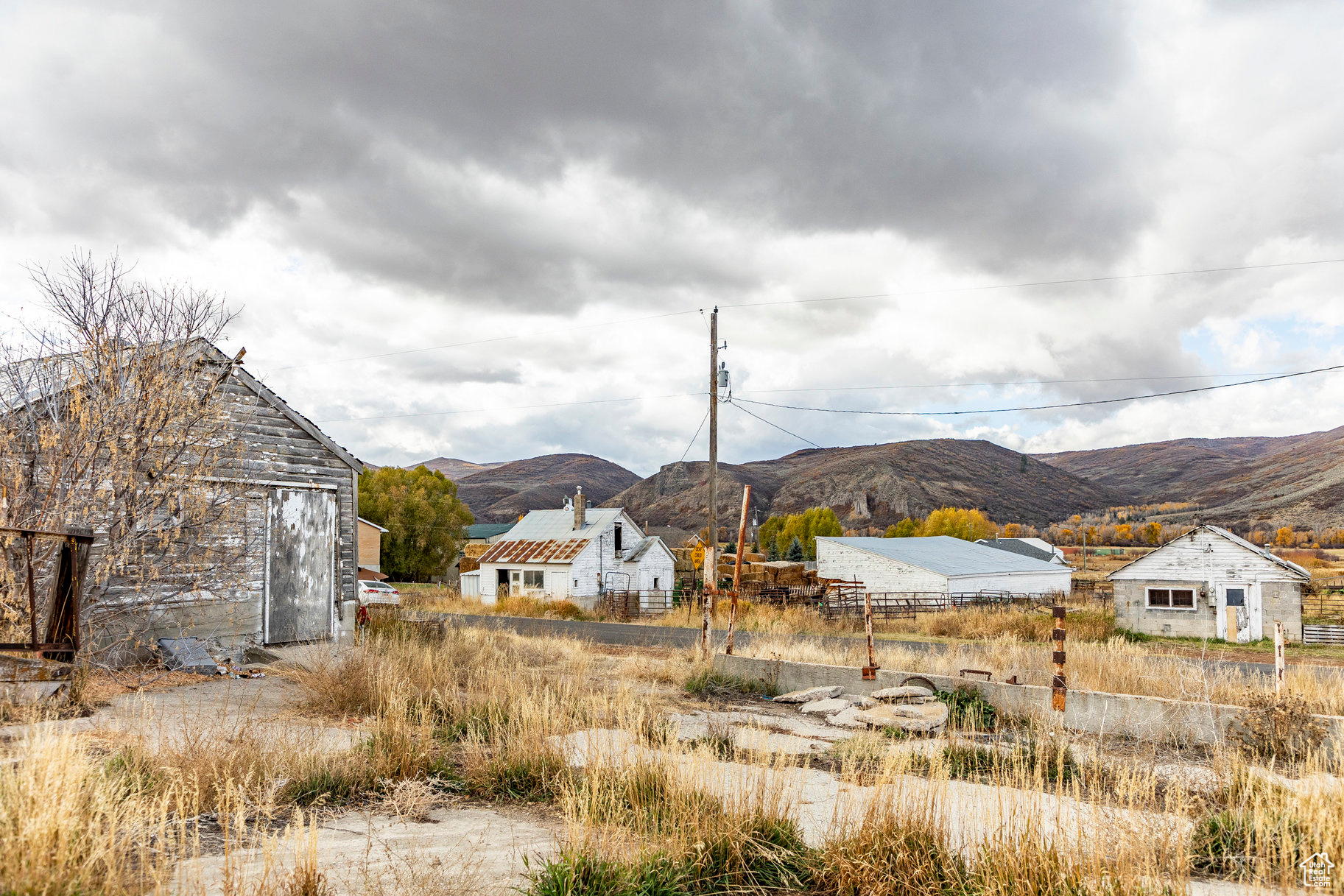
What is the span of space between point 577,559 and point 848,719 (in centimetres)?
3460

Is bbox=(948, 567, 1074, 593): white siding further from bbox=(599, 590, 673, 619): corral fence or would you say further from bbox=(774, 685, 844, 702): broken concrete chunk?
bbox=(774, 685, 844, 702): broken concrete chunk

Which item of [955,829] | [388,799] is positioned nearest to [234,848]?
[388,799]

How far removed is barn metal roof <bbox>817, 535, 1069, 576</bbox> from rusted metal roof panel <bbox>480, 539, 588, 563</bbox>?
1460cm

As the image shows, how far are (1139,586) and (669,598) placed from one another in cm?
2204

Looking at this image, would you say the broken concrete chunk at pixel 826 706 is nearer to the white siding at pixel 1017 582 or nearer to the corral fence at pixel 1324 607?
the corral fence at pixel 1324 607

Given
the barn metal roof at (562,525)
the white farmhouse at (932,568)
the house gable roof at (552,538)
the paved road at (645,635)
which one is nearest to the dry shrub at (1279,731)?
the paved road at (645,635)

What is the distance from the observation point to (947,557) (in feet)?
149

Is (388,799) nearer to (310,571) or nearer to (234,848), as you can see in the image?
(234,848)

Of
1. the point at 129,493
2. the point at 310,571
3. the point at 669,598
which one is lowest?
the point at 669,598

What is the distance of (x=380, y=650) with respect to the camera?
44.2 feet

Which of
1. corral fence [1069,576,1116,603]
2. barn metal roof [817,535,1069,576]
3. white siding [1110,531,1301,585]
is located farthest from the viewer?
corral fence [1069,576,1116,603]

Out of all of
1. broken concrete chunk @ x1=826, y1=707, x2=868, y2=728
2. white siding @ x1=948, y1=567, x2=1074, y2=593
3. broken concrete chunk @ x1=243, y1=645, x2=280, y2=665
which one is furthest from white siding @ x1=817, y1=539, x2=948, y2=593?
broken concrete chunk @ x1=243, y1=645, x2=280, y2=665

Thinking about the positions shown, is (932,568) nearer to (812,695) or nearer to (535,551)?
(535,551)

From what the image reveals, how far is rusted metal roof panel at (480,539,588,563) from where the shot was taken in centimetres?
4444
